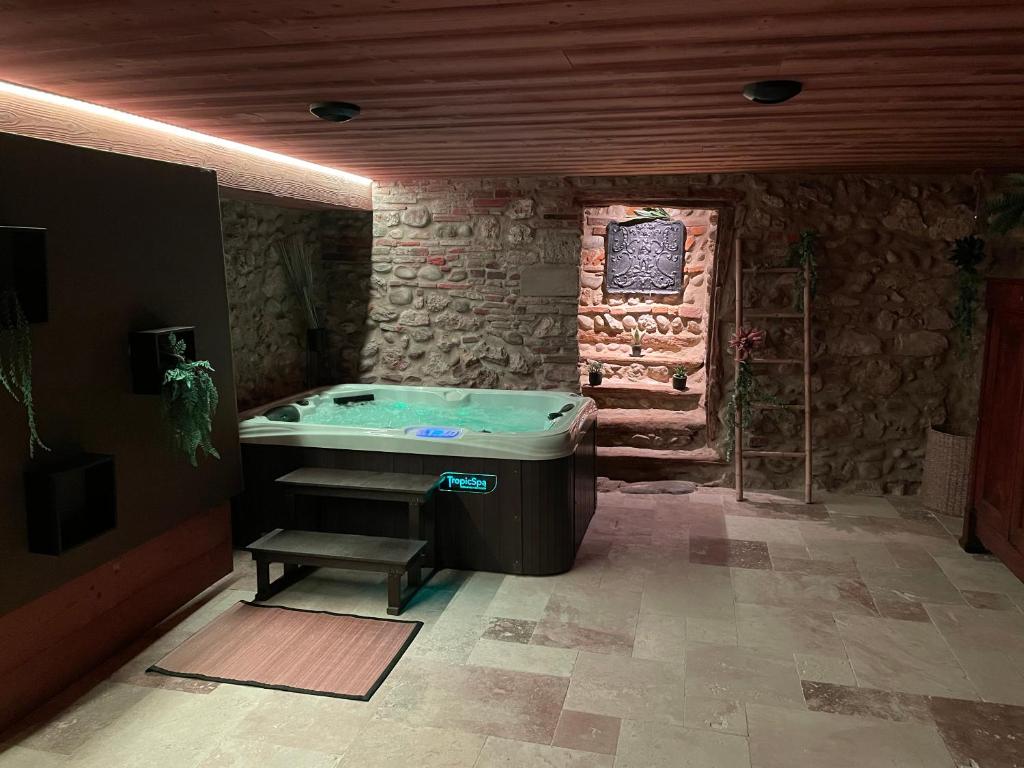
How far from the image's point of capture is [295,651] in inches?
119

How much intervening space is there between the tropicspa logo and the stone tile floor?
44cm

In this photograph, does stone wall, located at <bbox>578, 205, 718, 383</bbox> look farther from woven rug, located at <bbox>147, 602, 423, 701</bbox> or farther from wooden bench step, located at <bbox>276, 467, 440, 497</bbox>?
woven rug, located at <bbox>147, 602, 423, 701</bbox>

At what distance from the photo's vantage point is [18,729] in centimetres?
253

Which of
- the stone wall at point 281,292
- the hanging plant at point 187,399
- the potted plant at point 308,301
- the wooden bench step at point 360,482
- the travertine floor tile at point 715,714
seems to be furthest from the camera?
the potted plant at point 308,301

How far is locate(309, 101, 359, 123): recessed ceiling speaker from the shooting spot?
2.86 meters

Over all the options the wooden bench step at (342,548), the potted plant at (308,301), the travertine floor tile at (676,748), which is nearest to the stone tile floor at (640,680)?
the travertine floor tile at (676,748)

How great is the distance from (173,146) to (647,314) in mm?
4430

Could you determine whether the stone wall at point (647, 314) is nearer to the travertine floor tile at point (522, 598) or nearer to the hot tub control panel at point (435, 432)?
the hot tub control panel at point (435, 432)

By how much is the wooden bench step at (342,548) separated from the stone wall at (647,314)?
3.63 metres

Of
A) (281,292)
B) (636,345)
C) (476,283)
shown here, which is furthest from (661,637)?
(636,345)

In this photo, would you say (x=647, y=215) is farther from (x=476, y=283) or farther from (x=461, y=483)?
(x=461, y=483)

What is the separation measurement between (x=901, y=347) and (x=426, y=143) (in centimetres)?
350

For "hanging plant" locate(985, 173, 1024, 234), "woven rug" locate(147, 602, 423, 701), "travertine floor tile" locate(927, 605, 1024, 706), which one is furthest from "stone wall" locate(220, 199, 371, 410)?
"hanging plant" locate(985, 173, 1024, 234)

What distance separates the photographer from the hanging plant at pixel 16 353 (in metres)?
2.31
